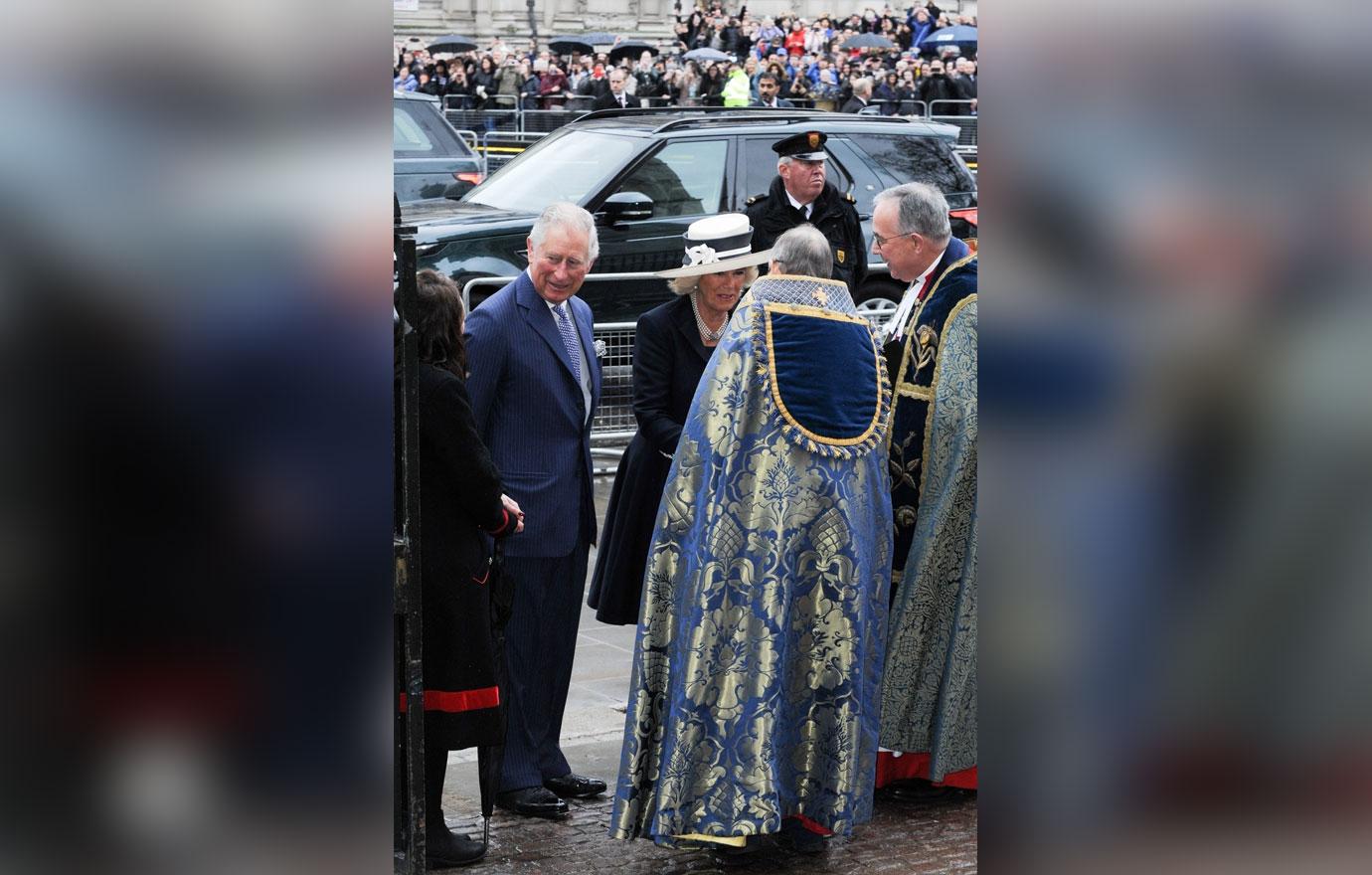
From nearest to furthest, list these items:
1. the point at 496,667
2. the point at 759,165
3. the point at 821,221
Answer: the point at 496,667
the point at 821,221
the point at 759,165

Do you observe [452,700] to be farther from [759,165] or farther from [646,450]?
[759,165]

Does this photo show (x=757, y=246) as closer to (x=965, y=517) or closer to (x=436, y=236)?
(x=436, y=236)

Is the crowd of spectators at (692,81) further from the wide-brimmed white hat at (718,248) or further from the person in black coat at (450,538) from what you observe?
the person in black coat at (450,538)

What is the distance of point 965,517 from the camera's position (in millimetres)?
5312

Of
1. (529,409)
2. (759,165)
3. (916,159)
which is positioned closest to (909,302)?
(529,409)

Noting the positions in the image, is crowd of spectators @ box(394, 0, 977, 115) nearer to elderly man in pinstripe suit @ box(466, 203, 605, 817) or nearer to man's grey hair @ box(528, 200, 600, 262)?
man's grey hair @ box(528, 200, 600, 262)

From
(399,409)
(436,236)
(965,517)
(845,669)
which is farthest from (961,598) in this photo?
(436,236)

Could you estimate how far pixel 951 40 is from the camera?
33312mm

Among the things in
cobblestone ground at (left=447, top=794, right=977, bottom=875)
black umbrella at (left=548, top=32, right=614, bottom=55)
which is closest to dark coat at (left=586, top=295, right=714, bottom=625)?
cobblestone ground at (left=447, top=794, right=977, bottom=875)

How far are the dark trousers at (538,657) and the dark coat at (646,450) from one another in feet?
0.38

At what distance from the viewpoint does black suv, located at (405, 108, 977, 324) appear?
1128 centimetres

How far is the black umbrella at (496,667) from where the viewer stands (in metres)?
4.64

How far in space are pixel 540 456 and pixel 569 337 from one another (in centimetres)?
40
